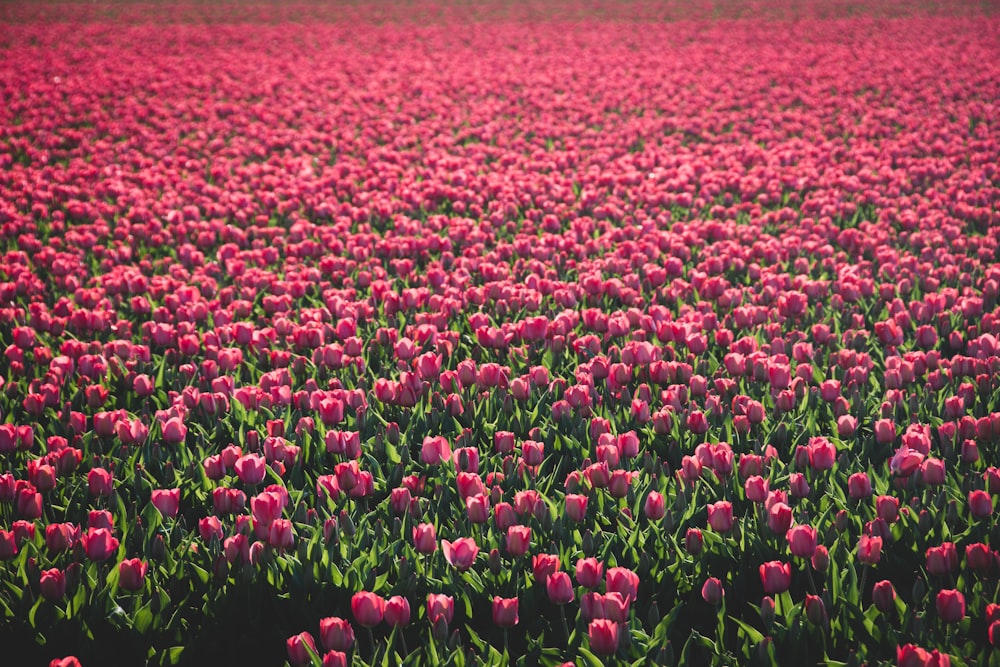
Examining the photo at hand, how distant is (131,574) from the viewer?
241 cm

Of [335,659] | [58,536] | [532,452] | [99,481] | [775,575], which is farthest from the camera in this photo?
[532,452]

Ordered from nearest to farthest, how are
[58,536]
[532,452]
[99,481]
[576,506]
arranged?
[58,536]
[576,506]
[99,481]
[532,452]

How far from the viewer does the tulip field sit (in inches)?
95.1

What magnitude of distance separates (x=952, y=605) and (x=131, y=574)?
2099 mm

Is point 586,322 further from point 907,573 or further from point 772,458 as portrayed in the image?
point 907,573

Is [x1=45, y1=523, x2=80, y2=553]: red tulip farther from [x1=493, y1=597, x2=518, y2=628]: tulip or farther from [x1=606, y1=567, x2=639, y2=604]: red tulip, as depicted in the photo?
[x1=606, y1=567, x2=639, y2=604]: red tulip

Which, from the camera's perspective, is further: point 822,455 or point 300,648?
point 822,455

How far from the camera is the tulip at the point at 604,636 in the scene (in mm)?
2109

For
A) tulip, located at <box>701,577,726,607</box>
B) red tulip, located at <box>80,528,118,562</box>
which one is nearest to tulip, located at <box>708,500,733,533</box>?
tulip, located at <box>701,577,726,607</box>

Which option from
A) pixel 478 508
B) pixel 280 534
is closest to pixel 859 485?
pixel 478 508

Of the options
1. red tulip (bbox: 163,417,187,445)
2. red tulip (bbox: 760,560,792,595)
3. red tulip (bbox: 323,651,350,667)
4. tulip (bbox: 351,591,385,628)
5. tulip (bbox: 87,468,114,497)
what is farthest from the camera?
red tulip (bbox: 163,417,187,445)

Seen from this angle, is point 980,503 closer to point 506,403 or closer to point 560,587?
point 560,587

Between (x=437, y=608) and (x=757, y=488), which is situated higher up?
(x=757, y=488)

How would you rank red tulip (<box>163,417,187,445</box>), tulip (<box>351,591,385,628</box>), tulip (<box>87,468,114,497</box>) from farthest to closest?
1. red tulip (<box>163,417,187,445</box>)
2. tulip (<box>87,468,114,497</box>)
3. tulip (<box>351,591,385,628</box>)
